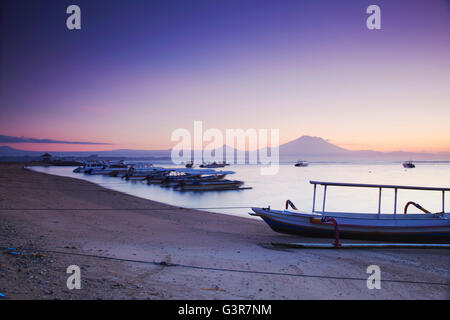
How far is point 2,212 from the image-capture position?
1098cm

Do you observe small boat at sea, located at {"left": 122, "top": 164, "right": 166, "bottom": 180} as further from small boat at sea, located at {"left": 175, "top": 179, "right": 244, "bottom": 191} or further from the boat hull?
the boat hull

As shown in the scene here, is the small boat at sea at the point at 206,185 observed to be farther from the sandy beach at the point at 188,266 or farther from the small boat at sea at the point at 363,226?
the small boat at sea at the point at 363,226

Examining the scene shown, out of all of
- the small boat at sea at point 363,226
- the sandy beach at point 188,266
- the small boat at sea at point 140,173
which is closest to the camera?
the sandy beach at point 188,266

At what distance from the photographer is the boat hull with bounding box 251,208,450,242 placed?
10.0 m

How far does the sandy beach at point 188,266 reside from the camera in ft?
16.3

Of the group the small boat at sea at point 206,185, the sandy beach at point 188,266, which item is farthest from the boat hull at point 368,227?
the small boat at sea at point 206,185

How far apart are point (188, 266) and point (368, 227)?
685 cm

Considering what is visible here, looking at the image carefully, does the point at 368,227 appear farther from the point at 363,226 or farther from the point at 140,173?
the point at 140,173

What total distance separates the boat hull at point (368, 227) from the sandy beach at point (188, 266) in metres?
0.65

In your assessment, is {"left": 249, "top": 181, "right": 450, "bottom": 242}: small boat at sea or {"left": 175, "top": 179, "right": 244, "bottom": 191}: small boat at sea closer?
{"left": 249, "top": 181, "right": 450, "bottom": 242}: small boat at sea

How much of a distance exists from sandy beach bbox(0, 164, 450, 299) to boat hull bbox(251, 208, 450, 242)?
2.14ft

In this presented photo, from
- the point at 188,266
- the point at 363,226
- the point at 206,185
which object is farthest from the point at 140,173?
the point at 188,266

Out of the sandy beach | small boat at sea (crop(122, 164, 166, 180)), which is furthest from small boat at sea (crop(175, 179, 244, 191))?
the sandy beach

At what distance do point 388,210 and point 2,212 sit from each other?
23.3 m
